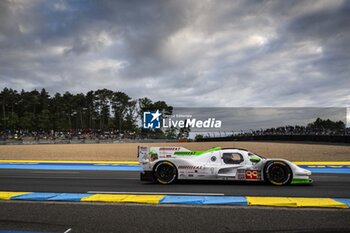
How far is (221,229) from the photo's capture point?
5078 millimetres

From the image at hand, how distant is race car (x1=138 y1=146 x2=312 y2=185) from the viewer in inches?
372

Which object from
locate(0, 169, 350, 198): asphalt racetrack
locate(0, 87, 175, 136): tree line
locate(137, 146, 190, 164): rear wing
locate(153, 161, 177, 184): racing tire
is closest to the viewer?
locate(0, 169, 350, 198): asphalt racetrack

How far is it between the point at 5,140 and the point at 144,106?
169ft

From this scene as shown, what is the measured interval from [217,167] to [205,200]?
2.67 metres

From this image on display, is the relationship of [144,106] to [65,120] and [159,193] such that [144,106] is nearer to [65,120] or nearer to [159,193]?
[65,120]

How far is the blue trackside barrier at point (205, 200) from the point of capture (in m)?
6.97

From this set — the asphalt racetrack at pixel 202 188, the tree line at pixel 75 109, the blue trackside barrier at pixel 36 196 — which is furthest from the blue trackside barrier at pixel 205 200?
the tree line at pixel 75 109

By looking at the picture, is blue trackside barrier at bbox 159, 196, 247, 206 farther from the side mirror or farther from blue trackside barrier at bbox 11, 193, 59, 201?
blue trackside barrier at bbox 11, 193, 59, 201

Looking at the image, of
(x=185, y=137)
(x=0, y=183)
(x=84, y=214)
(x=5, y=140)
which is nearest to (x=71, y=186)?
(x=0, y=183)

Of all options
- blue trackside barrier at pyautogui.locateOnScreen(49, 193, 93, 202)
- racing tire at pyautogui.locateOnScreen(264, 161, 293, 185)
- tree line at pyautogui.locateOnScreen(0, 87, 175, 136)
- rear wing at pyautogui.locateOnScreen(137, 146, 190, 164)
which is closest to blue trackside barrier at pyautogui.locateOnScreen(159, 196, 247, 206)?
blue trackside barrier at pyautogui.locateOnScreen(49, 193, 93, 202)

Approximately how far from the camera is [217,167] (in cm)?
980

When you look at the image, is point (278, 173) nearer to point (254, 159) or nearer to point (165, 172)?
point (254, 159)

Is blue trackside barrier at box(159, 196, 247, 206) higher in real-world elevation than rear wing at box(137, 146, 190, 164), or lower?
lower

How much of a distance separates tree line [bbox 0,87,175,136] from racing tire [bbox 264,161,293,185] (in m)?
77.3
